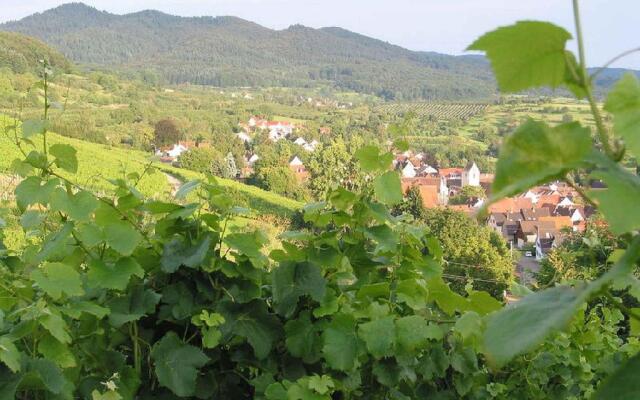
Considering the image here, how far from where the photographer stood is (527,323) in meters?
0.24

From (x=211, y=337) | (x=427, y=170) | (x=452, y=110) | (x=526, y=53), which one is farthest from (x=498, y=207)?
(x=452, y=110)

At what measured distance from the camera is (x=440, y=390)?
115 centimetres

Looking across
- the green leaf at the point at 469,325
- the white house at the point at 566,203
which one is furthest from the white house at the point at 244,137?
the green leaf at the point at 469,325

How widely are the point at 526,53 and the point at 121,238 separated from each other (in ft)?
2.43

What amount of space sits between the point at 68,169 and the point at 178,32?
125 m

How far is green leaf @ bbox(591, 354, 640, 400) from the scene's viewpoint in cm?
24

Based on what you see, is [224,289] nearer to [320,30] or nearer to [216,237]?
[216,237]

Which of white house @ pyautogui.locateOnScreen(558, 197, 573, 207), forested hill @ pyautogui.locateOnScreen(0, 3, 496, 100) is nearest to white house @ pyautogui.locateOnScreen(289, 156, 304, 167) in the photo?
white house @ pyautogui.locateOnScreen(558, 197, 573, 207)

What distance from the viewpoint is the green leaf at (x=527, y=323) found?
22cm

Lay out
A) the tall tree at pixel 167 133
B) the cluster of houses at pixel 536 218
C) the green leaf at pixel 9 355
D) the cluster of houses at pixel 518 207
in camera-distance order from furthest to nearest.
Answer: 1. the tall tree at pixel 167 133
2. the cluster of houses at pixel 536 218
3. the cluster of houses at pixel 518 207
4. the green leaf at pixel 9 355

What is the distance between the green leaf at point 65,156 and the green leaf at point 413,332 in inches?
20.9

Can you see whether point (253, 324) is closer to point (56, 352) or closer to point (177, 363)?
point (177, 363)

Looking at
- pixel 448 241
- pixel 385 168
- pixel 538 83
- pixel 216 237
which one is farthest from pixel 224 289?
pixel 448 241

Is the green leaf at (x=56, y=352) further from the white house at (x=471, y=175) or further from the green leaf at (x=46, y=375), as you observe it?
the white house at (x=471, y=175)
